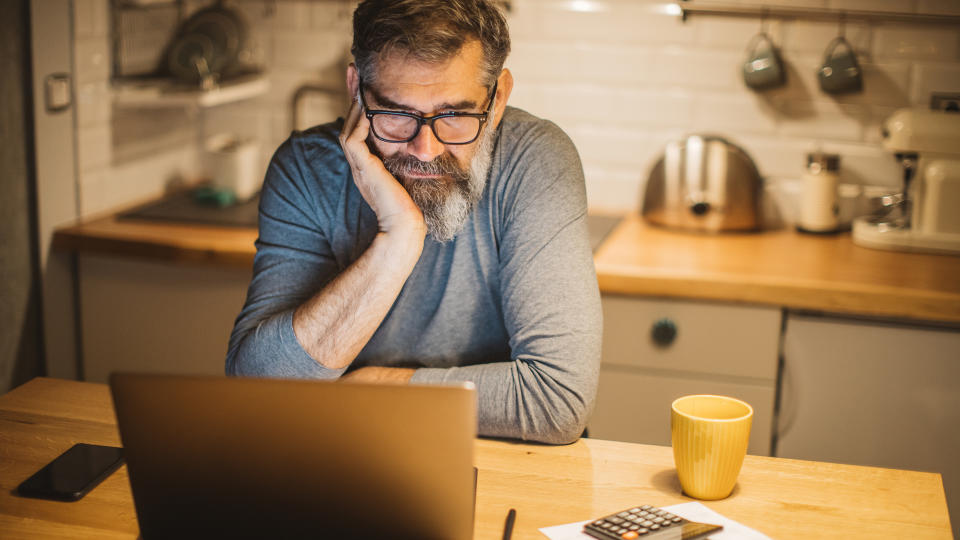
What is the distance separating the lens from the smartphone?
117 cm

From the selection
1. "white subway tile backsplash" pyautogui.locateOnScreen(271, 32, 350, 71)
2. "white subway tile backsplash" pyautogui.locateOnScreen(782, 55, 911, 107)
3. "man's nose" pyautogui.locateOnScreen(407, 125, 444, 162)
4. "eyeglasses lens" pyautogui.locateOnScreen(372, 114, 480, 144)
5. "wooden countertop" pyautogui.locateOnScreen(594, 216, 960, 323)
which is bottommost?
"wooden countertop" pyautogui.locateOnScreen(594, 216, 960, 323)

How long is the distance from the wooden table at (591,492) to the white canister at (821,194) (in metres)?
1.49

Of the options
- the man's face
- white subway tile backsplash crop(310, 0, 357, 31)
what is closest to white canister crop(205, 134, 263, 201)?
white subway tile backsplash crop(310, 0, 357, 31)

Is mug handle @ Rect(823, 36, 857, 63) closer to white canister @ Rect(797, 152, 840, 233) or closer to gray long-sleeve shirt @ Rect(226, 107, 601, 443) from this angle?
white canister @ Rect(797, 152, 840, 233)

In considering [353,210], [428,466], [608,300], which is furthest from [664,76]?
[428,466]

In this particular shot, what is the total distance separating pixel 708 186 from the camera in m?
2.64

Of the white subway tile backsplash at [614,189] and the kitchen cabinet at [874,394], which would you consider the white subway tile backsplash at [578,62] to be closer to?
the white subway tile backsplash at [614,189]

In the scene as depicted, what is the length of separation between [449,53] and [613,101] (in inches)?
58.2

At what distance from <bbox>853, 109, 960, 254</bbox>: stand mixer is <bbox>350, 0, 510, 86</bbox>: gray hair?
4.46ft

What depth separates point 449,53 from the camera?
1461mm

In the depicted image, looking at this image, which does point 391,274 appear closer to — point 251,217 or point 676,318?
point 676,318

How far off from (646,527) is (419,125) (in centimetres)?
72

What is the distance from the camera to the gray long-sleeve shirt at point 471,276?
4.85ft

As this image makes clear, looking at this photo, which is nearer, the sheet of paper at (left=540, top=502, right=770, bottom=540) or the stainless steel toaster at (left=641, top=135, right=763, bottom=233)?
the sheet of paper at (left=540, top=502, right=770, bottom=540)
